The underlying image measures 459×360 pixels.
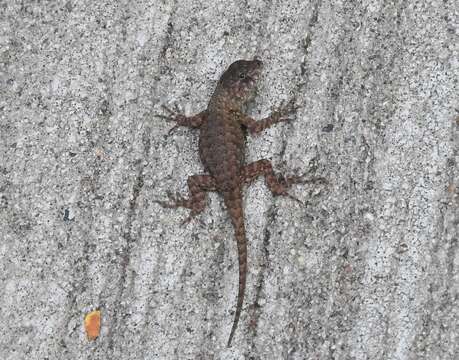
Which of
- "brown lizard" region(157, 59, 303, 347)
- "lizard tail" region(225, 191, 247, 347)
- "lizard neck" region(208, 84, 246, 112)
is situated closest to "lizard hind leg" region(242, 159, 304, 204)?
"brown lizard" region(157, 59, 303, 347)

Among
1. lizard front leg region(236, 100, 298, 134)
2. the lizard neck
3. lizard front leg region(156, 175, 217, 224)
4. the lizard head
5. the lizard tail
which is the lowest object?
the lizard tail

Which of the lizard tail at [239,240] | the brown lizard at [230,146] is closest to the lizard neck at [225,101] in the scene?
the brown lizard at [230,146]

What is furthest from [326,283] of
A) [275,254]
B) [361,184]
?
[361,184]

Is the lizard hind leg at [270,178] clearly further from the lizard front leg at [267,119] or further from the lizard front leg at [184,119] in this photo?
the lizard front leg at [184,119]

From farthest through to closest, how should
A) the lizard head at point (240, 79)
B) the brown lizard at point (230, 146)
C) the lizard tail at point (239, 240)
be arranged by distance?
the lizard head at point (240, 79) < the brown lizard at point (230, 146) < the lizard tail at point (239, 240)

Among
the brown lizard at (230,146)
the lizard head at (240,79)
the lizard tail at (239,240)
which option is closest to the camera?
the lizard tail at (239,240)

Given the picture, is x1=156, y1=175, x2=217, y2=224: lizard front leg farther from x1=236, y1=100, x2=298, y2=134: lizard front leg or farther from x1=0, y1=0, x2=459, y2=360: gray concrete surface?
x1=236, y1=100, x2=298, y2=134: lizard front leg

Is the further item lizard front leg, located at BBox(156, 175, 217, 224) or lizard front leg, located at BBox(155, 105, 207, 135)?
lizard front leg, located at BBox(155, 105, 207, 135)

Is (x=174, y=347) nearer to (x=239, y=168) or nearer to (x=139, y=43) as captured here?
(x=239, y=168)
